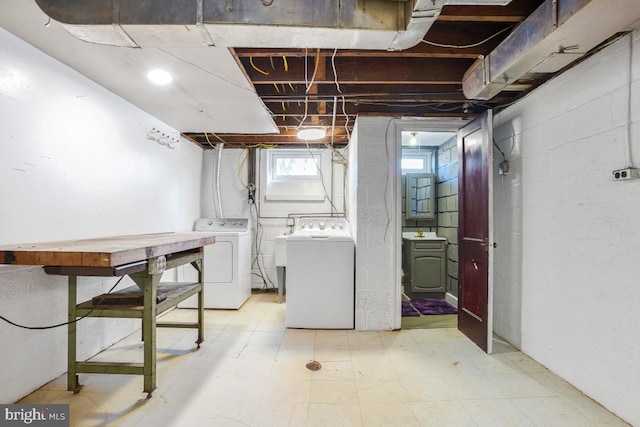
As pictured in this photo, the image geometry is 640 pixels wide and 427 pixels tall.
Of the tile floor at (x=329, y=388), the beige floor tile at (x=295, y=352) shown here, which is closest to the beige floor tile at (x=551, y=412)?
the tile floor at (x=329, y=388)

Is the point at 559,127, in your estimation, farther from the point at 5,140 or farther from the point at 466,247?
the point at 5,140

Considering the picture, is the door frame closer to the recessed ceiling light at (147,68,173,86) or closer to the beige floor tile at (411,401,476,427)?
the beige floor tile at (411,401,476,427)

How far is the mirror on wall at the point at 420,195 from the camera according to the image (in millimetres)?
4242

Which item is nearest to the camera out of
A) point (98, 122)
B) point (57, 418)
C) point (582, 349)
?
point (57, 418)

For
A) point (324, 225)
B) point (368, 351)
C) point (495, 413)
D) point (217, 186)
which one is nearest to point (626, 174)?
point (495, 413)

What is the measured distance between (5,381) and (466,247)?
3.42 meters

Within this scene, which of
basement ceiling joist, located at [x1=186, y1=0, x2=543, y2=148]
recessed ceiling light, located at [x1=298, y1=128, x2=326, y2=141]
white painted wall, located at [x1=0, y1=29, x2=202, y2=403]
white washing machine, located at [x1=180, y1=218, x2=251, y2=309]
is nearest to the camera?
white painted wall, located at [x1=0, y1=29, x2=202, y2=403]

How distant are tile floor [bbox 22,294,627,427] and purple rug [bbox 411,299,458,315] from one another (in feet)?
A: 2.71

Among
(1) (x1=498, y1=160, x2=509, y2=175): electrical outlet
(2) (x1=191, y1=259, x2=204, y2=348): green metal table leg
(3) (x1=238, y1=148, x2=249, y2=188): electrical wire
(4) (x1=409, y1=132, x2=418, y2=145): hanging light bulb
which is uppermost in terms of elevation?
(4) (x1=409, y1=132, x2=418, y2=145): hanging light bulb

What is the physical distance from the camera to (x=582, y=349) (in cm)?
180

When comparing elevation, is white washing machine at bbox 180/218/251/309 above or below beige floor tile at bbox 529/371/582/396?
above

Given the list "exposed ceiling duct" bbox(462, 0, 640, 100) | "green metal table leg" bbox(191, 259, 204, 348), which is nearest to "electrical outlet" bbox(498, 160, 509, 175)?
"exposed ceiling duct" bbox(462, 0, 640, 100)

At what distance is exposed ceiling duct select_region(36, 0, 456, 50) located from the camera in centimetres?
134

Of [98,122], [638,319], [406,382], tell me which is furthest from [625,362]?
[98,122]
